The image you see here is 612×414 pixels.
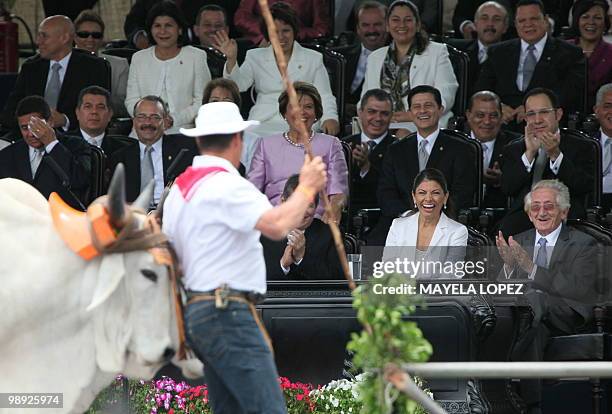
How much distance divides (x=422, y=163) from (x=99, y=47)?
390cm

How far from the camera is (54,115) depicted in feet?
38.1

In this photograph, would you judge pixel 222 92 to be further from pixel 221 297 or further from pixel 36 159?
pixel 221 297

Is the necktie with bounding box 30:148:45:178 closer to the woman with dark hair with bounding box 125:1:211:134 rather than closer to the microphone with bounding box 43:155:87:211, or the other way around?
the microphone with bounding box 43:155:87:211

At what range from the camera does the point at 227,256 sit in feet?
20.6

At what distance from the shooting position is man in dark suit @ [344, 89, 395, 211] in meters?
10.8

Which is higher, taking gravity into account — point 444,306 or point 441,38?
point 441,38

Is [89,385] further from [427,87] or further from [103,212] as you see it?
[427,87]

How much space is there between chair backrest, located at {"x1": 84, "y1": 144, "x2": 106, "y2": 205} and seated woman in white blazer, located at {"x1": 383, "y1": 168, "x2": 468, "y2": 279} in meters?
2.31

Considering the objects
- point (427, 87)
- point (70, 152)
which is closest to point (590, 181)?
point (427, 87)

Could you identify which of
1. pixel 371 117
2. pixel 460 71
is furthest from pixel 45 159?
pixel 460 71

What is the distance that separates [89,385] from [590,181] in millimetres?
4831

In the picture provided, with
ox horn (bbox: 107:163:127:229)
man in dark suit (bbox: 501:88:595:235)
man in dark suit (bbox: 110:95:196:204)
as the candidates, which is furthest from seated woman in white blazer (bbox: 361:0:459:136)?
ox horn (bbox: 107:163:127:229)

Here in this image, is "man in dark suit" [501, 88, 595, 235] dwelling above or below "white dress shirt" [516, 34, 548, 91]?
below

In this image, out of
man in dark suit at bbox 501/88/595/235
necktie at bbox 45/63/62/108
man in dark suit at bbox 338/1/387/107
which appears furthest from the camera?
man in dark suit at bbox 338/1/387/107
